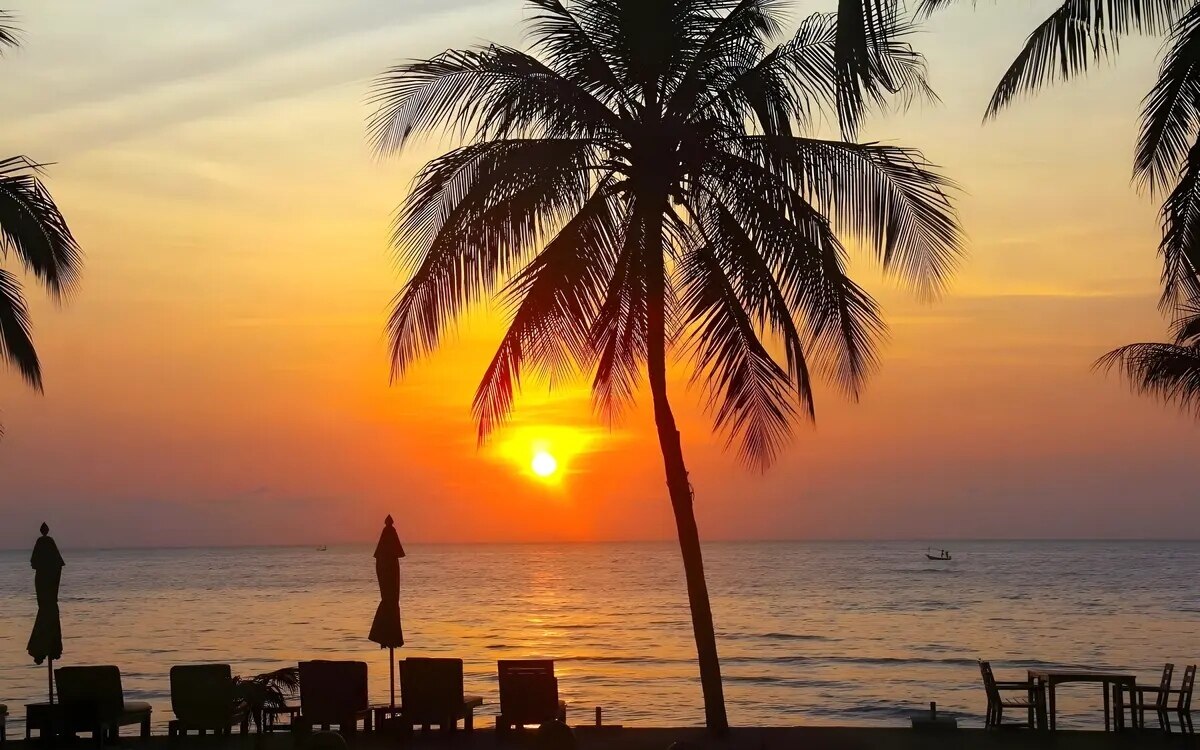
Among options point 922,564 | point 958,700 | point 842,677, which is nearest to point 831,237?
point 958,700

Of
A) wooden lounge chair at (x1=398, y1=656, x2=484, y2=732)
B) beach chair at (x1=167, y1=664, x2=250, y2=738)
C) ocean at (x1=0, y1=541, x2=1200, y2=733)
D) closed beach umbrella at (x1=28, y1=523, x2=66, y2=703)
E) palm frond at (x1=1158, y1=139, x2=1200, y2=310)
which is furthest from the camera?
ocean at (x1=0, y1=541, x2=1200, y2=733)

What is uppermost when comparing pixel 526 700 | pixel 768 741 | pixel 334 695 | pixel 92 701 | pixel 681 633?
pixel 92 701

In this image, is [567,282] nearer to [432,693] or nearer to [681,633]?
[432,693]

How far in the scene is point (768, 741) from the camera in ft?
45.1

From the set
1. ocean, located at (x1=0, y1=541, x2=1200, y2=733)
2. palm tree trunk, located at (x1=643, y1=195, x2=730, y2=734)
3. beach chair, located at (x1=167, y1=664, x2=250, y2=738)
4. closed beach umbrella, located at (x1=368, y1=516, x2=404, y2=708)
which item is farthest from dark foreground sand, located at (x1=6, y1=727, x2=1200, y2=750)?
ocean, located at (x1=0, y1=541, x2=1200, y2=733)

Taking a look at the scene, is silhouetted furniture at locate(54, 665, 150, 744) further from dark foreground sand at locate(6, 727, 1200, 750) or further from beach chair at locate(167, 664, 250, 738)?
beach chair at locate(167, 664, 250, 738)

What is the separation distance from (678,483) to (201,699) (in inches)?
258

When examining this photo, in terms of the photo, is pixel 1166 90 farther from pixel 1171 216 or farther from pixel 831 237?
pixel 831 237

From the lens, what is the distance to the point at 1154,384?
78.3ft

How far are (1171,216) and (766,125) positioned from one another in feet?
15.3

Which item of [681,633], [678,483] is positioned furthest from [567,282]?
[681,633]

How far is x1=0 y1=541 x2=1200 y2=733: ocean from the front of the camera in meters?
35.0

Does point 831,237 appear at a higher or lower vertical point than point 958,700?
higher

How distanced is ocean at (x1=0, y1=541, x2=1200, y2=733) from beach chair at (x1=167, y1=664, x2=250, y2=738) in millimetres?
12719
